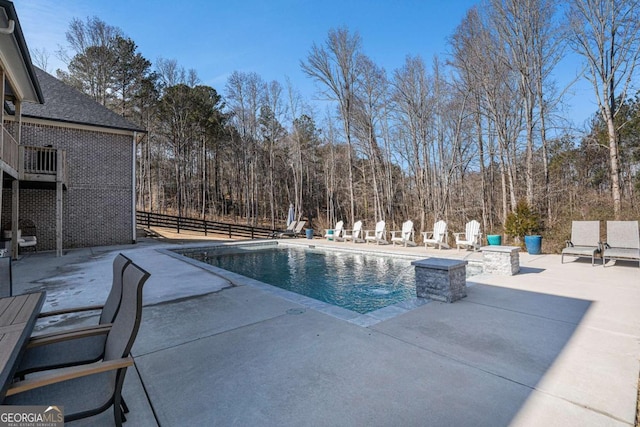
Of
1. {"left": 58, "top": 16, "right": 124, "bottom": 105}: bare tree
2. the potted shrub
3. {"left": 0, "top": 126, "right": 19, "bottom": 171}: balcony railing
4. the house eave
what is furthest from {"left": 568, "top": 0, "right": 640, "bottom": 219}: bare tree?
{"left": 58, "top": 16, "right": 124, "bottom": 105}: bare tree

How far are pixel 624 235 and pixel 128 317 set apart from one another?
29.0 ft

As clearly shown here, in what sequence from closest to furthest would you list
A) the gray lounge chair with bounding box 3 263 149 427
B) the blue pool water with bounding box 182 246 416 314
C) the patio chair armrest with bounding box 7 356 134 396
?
the patio chair armrest with bounding box 7 356 134 396, the gray lounge chair with bounding box 3 263 149 427, the blue pool water with bounding box 182 246 416 314

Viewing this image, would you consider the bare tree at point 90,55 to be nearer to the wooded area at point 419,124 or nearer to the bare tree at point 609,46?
the wooded area at point 419,124

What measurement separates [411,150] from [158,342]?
17.4m

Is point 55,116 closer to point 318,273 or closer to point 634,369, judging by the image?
point 318,273

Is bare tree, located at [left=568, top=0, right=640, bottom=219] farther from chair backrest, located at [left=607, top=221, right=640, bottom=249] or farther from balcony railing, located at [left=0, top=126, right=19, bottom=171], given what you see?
balcony railing, located at [left=0, top=126, right=19, bottom=171]

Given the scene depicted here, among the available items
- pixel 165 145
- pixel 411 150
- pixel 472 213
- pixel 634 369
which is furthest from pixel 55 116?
pixel 472 213

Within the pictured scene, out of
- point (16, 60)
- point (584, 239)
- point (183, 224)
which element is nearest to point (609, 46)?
point (584, 239)

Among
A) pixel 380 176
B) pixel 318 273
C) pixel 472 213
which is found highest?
pixel 380 176

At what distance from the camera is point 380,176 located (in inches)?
725

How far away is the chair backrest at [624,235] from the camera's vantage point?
20.1 feet

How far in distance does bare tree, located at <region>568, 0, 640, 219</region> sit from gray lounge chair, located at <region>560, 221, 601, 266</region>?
3.32 meters

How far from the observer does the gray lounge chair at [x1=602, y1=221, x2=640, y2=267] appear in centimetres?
589

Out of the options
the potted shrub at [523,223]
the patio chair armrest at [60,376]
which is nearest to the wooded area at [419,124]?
the potted shrub at [523,223]
